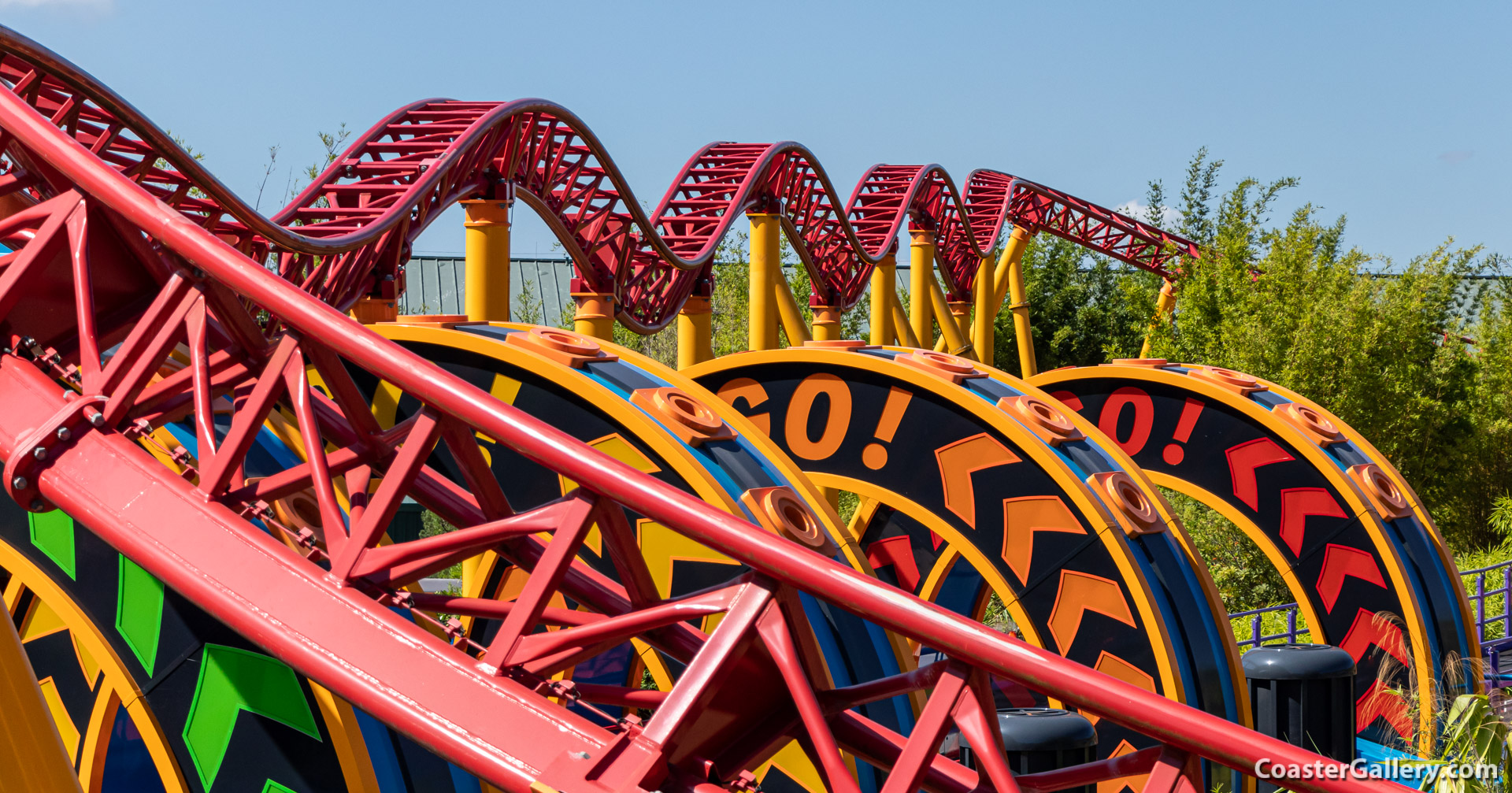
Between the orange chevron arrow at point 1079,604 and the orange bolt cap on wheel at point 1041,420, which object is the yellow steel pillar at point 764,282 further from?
the orange chevron arrow at point 1079,604

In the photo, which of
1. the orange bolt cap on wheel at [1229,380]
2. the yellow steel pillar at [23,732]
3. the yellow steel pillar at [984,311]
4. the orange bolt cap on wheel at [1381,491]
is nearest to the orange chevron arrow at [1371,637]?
the orange bolt cap on wheel at [1381,491]

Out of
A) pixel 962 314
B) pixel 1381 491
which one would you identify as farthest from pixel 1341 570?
pixel 962 314

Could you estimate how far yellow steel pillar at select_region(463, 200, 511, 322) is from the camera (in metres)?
9.48

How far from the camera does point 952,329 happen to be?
19.1 metres

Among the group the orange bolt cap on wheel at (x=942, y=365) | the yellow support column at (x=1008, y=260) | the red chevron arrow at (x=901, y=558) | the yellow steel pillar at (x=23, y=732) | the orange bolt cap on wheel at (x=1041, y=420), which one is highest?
the yellow support column at (x=1008, y=260)

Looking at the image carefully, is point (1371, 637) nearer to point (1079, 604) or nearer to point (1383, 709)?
point (1383, 709)

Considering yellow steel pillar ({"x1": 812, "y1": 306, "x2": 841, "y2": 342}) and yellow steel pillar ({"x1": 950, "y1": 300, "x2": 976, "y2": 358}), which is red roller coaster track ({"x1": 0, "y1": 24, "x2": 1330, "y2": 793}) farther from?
yellow steel pillar ({"x1": 950, "y1": 300, "x2": 976, "y2": 358})

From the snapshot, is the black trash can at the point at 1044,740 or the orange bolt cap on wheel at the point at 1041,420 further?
the orange bolt cap on wheel at the point at 1041,420

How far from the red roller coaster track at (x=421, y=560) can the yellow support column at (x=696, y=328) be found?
9.95 metres

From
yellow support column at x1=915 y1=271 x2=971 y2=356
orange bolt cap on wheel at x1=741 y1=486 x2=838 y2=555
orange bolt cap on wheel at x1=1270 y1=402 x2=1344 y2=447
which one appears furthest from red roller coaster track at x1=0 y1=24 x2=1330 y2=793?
yellow support column at x1=915 y1=271 x2=971 y2=356

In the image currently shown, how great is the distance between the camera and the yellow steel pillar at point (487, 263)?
9484 mm

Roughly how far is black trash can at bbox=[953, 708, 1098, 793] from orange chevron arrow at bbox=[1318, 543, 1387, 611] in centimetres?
563

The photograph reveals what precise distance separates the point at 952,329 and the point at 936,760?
1614 cm

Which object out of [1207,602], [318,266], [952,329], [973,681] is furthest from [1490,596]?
[973,681]
